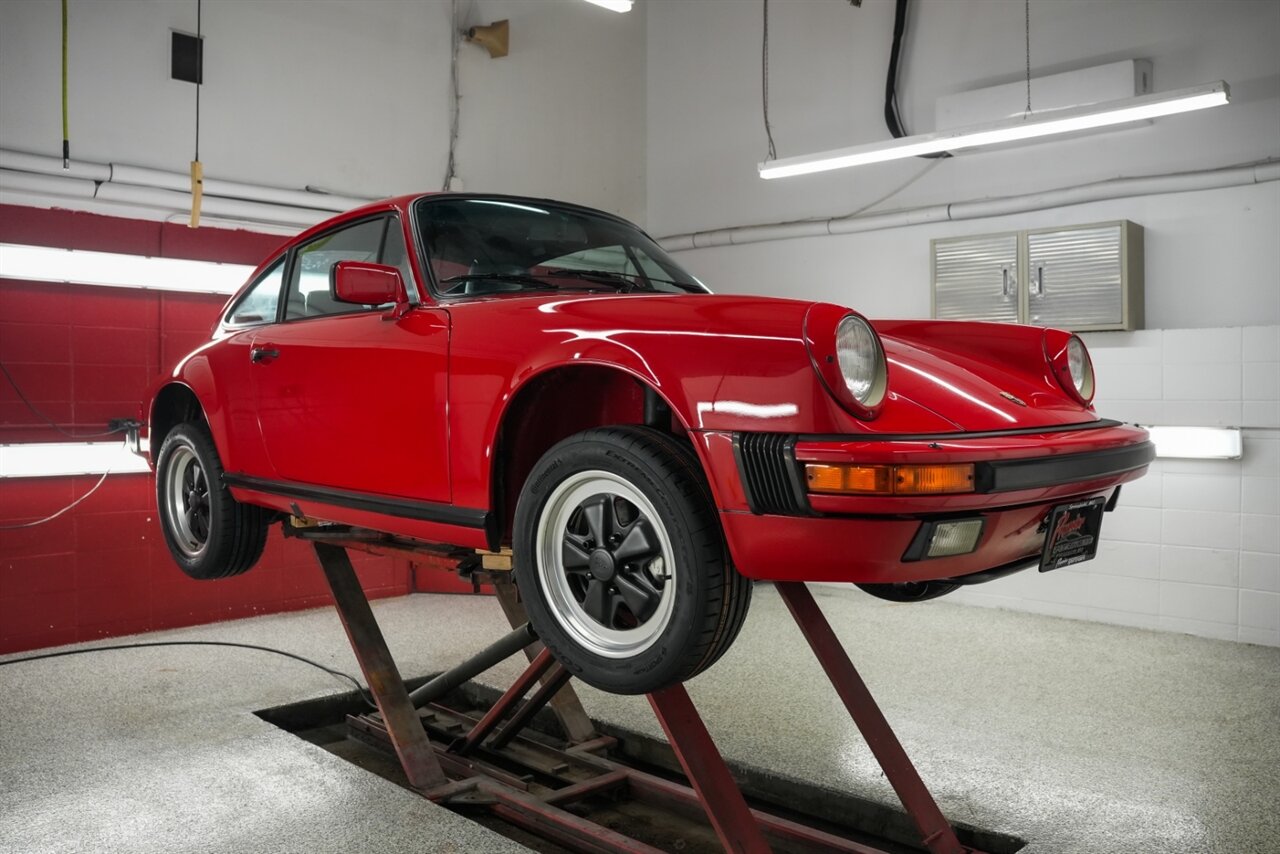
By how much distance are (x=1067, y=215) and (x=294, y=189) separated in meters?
4.63

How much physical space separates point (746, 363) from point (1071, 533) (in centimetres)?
82

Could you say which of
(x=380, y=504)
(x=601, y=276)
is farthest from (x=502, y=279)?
(x=380, y=504)

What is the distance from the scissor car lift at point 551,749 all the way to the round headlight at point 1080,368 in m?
0.83

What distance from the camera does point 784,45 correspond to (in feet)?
24.2

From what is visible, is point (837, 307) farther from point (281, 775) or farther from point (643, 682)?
point (281, 775)

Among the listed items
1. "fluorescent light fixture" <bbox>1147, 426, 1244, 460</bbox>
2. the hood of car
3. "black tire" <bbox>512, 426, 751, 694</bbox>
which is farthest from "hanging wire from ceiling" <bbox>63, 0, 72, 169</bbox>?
"fluorescent light fixture" <bbox>1147, 426, 1244, 460</bbox>

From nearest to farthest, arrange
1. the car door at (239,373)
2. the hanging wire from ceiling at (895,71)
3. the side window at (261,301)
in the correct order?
the car door at (239,373), the side window at (261,301), the hanging wire from ceiling at (895,71)

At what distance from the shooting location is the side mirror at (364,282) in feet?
7.39

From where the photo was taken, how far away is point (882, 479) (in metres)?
1.62

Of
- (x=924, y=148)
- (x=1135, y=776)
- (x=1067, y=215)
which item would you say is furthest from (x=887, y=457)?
(x=1067, y=215)

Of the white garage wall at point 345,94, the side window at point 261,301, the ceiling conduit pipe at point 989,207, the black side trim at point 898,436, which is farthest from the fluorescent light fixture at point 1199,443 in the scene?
the side window at point 261,301

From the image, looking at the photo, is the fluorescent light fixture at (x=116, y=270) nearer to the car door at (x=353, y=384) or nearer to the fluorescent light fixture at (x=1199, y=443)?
the car door at (x=353, y=384)

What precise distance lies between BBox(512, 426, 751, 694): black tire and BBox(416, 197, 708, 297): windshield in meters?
0.61

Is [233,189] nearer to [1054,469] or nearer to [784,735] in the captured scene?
[784,735]
